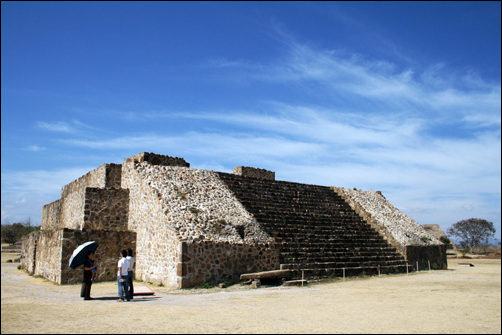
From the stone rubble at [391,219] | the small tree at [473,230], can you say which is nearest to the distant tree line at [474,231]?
the small tree at [473,230]

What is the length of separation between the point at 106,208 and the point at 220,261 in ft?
17.9

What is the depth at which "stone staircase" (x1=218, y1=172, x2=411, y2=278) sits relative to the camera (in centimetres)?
1388

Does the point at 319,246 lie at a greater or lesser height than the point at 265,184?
lesser

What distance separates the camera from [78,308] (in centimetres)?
776

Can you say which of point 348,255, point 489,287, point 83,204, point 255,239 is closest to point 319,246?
point 348,255

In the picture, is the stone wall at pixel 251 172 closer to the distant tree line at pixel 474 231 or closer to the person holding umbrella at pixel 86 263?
the person holding umbrella at pixel 86 263

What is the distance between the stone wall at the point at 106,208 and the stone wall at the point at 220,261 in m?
A: 4.70

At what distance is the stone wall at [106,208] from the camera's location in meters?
14.4

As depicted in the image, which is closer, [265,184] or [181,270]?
[181,270]

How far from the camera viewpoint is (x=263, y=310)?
7645 mm

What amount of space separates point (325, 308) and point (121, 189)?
32.7 ft

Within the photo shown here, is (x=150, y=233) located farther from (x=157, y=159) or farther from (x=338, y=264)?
(x=338, y=264)

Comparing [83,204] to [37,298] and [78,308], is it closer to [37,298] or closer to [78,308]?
[37,298]

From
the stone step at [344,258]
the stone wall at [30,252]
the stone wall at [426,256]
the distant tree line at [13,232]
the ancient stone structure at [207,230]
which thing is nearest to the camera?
the ancient stone structure at [207,230]
